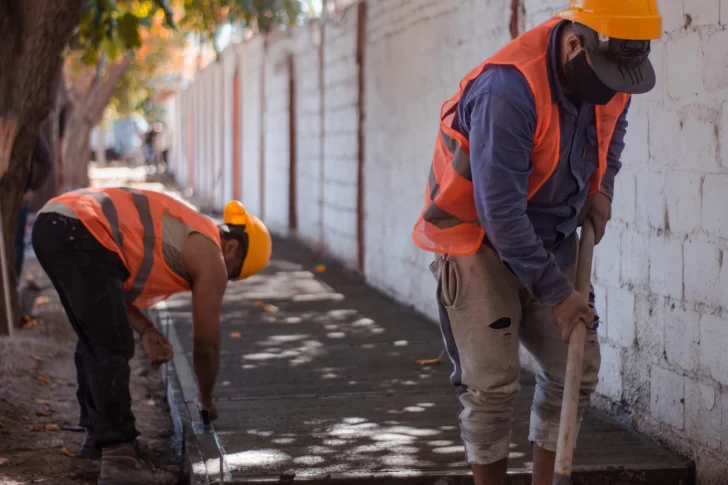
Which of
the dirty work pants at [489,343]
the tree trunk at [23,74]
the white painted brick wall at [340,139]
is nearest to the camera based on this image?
the dirty work pants at [489,343]

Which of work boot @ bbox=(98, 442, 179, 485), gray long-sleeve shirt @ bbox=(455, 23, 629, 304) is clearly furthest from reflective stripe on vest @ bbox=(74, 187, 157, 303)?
gray long-sleeve shirt @ bbox=(455, 23, 629, 304)

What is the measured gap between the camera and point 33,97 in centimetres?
816

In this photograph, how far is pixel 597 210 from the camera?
423 centimetres

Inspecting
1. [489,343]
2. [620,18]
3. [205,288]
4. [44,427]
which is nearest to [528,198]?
[489,343]

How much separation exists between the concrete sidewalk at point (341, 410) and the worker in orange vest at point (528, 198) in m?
1.04

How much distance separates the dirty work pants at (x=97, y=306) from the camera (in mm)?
5059

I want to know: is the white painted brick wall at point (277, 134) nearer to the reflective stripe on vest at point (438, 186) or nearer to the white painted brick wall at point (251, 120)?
the white painted brick wall at point (251, 120)

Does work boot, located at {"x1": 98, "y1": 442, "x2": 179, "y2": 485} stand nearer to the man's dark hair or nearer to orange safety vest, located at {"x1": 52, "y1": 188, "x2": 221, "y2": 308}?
orange safety vest, located at {"x1": 52, "y1": 188, "x2": 221, "y2": 308}

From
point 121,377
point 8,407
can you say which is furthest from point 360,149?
point 121,377

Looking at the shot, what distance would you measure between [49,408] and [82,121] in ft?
57.9

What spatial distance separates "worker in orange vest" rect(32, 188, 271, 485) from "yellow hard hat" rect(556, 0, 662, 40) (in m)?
2.08

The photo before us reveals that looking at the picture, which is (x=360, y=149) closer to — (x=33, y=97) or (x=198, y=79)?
(x=33, y=97)

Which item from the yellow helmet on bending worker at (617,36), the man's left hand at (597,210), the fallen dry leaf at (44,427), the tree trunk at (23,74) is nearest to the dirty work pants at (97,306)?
the fallen dry leaf at (44,427)

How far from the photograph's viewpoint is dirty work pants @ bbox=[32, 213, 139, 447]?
506 centimetres
